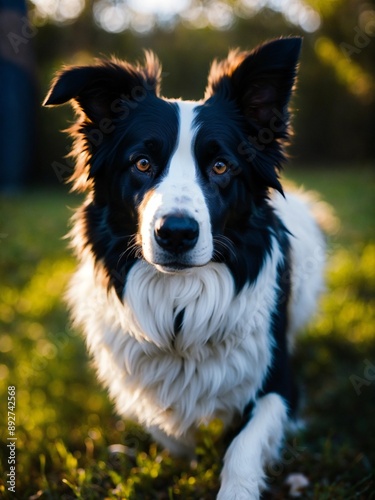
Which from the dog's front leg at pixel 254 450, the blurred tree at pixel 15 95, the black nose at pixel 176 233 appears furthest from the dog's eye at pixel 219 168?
the blurred tree at pixel 15 95

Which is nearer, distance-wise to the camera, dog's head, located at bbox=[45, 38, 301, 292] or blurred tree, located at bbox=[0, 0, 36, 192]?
dog's head, located at bbox=[45, 38, 301, 292]

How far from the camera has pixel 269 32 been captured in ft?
53.8

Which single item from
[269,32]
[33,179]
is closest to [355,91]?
[269,32]

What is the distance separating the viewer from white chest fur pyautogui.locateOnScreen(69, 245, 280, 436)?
2.85 meters

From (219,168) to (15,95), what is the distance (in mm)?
10912

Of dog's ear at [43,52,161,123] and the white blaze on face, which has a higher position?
dog's ear at [43,52,161,123]

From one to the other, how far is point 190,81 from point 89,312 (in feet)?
45.9

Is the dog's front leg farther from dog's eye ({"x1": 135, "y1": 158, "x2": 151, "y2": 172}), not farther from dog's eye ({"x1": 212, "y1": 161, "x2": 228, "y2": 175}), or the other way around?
dog's eye ({"x1": 135, "y1": 158, "x2": 151, "y2": 172})

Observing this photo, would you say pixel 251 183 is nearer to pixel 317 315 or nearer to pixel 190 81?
pixel 317 315

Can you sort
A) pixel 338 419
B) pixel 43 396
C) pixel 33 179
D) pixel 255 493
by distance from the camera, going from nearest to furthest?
pixel 255 493, pixel 338 419, pixel 43 396, pixel 33 179

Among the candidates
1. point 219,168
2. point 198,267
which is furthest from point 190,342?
point 219,168

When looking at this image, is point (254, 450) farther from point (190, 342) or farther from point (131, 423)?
point (131, 423)

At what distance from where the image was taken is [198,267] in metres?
2.63

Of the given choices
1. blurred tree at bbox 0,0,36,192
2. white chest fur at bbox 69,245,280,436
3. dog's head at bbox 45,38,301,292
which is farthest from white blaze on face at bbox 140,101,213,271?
blurred tree at bbox 0,0,36,192
